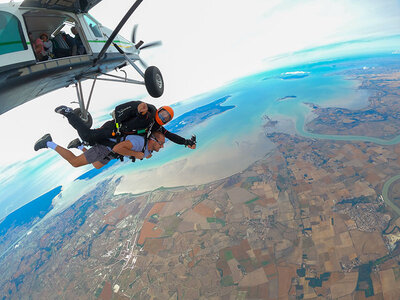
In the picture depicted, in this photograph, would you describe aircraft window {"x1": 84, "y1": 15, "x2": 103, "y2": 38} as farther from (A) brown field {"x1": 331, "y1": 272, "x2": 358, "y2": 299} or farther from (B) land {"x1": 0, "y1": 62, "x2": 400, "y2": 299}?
(A) brown field {"x1": 331, "y1": 272, "x2": 358, "y2": 299}

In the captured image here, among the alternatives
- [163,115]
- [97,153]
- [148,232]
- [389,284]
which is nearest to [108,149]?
[97,153]

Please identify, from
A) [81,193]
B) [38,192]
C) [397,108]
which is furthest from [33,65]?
[38,192]

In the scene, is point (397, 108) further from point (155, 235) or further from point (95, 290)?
point (95, 290)

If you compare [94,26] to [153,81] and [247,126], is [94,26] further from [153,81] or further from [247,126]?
[247,126]

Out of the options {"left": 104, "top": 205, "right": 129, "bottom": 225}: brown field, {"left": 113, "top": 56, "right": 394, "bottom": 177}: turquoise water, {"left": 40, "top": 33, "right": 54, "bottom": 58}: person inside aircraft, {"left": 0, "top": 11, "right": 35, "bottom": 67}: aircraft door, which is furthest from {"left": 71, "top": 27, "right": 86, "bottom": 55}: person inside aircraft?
{"left": 113, "top": 56, "right": 394, "bottom": 177}: turquoise water

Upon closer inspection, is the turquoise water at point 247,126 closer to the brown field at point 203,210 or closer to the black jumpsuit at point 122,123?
the brown field at point 203,210
